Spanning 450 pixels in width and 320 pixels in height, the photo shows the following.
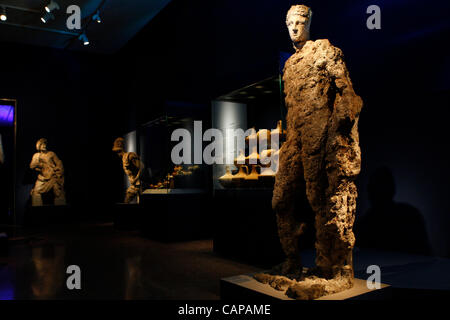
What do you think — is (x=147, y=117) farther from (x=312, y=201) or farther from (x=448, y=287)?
(x=448, y=287)

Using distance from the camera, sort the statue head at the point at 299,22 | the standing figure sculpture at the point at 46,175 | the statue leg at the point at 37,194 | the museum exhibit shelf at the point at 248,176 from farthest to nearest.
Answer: the standing figure sculpture at the point at 46,175 → the statue leg at the point at 37,194 → the museum exhibit shelf at the point at 248,176 → the statue head at the point at 299,22

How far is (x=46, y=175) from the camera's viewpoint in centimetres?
1044

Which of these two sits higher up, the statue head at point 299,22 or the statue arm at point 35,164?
the statue head at point 299,22

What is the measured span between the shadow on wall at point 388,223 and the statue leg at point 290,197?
153 cm

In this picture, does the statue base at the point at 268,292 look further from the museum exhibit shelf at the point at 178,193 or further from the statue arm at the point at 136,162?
the statue arm at the point at 136,162

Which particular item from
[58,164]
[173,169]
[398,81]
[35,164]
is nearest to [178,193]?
[173,169]

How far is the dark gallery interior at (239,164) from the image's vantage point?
10.1ft

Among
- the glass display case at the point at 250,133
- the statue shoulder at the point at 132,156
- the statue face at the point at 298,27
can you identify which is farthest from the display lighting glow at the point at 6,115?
the statue face at the point at 298,27

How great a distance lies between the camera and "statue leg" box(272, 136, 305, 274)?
297 cm

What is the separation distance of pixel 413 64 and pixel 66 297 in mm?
4168

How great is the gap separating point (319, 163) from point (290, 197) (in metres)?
0.39

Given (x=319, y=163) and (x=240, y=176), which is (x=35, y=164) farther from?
(x=319, y=163)

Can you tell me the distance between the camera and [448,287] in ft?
8.50
